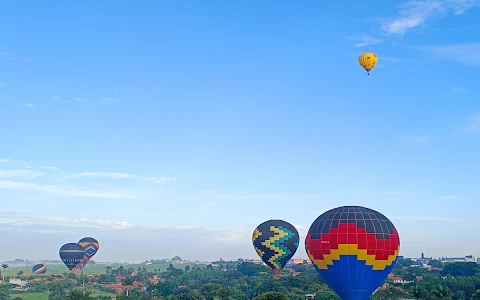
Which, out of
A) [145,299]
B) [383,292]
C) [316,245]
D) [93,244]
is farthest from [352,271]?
[93,244]

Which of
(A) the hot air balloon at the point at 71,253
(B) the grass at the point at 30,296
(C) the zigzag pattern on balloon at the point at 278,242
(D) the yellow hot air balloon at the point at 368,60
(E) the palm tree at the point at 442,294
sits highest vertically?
(D) the yellow hot air balloon at the point at 368,60

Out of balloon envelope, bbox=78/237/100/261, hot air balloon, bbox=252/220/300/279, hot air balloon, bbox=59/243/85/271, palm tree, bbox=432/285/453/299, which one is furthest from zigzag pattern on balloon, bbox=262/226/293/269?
balloon envelope, bbox=78/237/100/261

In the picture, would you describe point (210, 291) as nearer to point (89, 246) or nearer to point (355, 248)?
point (355, 248)

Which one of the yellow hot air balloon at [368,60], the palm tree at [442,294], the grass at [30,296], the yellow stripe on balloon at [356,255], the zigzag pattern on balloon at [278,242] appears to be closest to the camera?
the yellow stripe on balloon at [356,255]

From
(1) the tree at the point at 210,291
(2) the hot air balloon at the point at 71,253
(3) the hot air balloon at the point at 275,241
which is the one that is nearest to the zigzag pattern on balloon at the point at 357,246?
(3) the hot air balloon at the point at 275,241

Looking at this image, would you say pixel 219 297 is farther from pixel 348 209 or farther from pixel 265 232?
pixel 348 209

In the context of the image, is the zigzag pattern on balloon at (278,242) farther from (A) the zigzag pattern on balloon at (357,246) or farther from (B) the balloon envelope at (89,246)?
(B) the balloon envelope at (89,246)

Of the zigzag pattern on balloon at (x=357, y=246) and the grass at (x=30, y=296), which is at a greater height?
the zigzag pattern on balloon at (x=357, y=246)

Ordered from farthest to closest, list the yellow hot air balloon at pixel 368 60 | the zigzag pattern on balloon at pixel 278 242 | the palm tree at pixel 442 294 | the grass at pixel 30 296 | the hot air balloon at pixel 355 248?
the grass at pixel 30 296 < the zigzag pattern on balloon at pixel 278 242 < the palm tree at pixel 442 294 < the yellow hot air balloon at pixel 368 60 < the hot air balloon at pixel 355 248

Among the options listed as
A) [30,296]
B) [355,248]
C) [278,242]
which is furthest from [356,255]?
[30,296]
